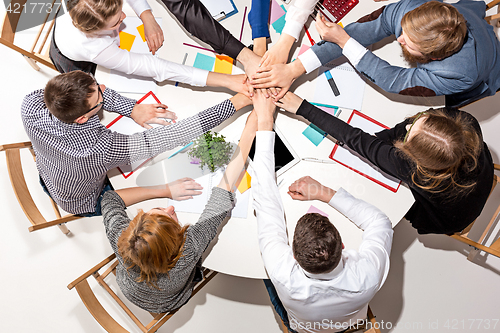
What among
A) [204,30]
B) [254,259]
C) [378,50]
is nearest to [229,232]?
[254,259]

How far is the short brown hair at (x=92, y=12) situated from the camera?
123 centimetres

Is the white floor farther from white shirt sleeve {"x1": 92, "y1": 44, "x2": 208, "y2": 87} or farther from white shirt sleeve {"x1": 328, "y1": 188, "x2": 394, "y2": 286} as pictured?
white shirt sleeve {"x1": 92, "y1": 44, "x2": 208, "y2": 87}

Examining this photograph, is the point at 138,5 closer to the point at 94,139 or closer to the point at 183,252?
the point at 94,139

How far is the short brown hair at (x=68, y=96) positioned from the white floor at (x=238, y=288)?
95 centimetres

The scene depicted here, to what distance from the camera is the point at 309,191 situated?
4.15 feet

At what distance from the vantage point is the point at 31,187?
2.00 metres

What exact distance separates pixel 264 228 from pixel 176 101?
628 millimetres

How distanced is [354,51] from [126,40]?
0.95 meters

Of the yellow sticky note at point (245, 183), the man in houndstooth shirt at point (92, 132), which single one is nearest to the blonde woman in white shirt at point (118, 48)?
the man in houndstooth shirt at point (92, 132)

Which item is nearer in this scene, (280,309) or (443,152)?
(443,152)

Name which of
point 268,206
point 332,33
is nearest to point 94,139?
point 268,206

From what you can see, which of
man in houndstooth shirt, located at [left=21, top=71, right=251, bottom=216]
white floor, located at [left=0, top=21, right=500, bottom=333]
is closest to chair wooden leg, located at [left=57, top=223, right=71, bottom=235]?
white floor, located at [left=0, top=21, right=500, bottom=333]

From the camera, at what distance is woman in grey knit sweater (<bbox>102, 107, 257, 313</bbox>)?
109 centimetres

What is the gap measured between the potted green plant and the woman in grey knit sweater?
44mm
